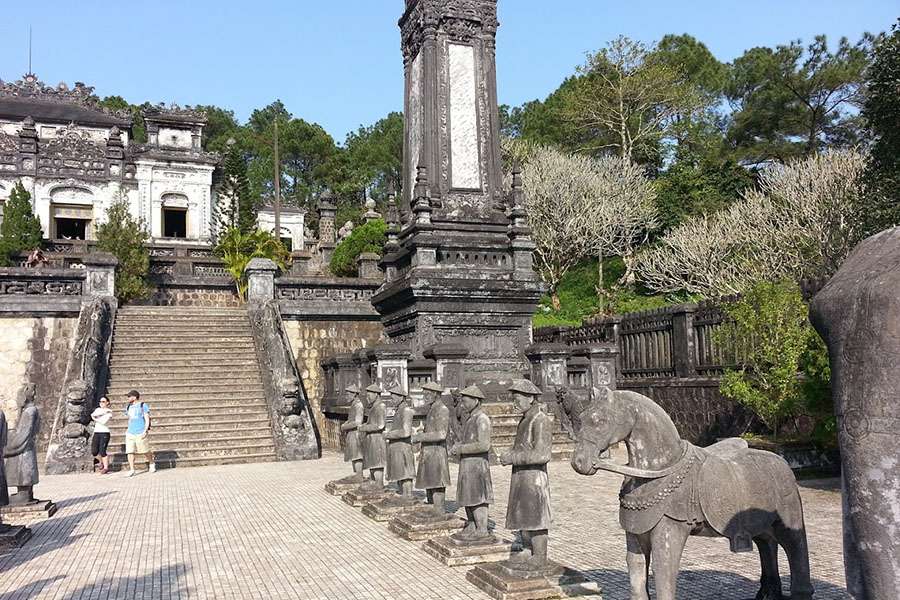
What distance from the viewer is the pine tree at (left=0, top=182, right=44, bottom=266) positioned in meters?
31.9

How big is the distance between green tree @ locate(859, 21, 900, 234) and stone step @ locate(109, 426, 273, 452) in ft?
53.3

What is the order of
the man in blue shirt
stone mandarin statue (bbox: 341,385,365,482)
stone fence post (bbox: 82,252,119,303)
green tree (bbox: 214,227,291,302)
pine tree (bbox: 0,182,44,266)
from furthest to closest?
pine tree (bbox: 0,182,44,266)
green tree (bbox: 214,227,291,302)
stone fence post (bbox: 82,252,119,303)
the man in blue shirt
stone mandarin statue (bbox: 341,385,365,482)

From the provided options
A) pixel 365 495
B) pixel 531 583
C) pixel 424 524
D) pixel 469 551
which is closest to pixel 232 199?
pixel 365 495

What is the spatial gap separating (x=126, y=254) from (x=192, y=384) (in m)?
12.1

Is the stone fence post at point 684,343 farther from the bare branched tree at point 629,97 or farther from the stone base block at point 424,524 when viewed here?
the bare branched tree at point 629,97

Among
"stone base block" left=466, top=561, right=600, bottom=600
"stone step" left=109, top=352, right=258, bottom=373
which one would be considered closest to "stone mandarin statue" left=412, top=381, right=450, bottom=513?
"stone base block" left=466, top=561, right=600, bottom=600

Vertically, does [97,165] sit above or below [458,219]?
above

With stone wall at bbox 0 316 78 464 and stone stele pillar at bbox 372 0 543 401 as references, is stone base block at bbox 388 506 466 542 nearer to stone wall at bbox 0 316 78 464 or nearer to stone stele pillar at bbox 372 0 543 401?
stone stele pillar at bbox 372 0 543 401

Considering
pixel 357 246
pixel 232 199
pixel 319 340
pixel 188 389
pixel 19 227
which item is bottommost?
pixel 188 389

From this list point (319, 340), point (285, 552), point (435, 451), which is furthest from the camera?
point (319, 340)

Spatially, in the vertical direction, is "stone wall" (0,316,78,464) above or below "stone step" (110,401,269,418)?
above

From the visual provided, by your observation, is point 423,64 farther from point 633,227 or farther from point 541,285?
point 633,227

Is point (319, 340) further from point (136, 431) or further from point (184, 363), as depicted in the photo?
point (136, 431)

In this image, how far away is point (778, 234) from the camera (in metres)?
27.9
